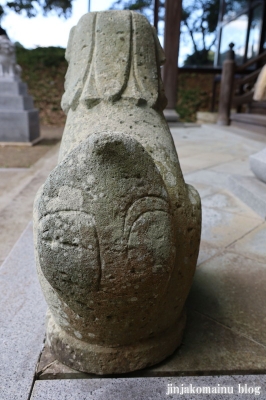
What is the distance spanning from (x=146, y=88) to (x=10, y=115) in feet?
20.1

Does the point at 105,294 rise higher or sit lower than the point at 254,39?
lower

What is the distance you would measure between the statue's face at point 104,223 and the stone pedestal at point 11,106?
6357 millimetres

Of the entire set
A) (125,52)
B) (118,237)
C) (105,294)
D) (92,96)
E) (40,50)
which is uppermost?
(40,50)

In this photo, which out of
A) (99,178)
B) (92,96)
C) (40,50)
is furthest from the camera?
(40,50)

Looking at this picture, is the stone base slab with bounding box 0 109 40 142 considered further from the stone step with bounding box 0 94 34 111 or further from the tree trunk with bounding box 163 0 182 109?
the tree trunk with bounding box 163 0 182 109

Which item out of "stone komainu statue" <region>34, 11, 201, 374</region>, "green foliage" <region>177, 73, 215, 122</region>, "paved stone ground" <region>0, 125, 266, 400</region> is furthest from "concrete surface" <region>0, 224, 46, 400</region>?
"green foliage" <region>177, 73, 215, 122</region>

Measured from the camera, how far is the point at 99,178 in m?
0.79

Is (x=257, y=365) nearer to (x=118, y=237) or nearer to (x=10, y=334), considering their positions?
(x=118, y=237)

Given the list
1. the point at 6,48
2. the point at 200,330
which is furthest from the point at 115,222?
the point at 6,48

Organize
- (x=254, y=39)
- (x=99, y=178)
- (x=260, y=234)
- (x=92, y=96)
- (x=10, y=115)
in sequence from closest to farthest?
(x=99, y=178)
(x=92, y=96)
(x=260, y=234)
(x=10, y=115)
(x=254, y=39)

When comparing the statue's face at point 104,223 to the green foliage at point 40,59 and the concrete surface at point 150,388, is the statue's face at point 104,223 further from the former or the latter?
the green foliage at point 40,59

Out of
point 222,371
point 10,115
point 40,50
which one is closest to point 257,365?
point 222,371

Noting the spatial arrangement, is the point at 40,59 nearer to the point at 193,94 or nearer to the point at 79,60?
the point at 193,94

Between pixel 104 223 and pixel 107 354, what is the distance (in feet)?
1.35
